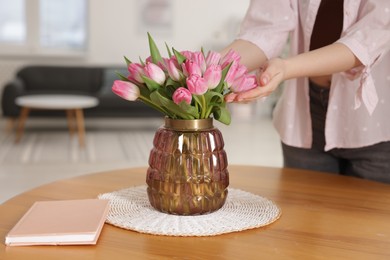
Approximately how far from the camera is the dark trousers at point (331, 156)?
1532 mm

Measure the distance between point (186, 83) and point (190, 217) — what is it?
0.28m

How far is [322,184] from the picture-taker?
1.48m

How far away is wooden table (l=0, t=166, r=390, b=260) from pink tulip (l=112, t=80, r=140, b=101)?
26 centimetres

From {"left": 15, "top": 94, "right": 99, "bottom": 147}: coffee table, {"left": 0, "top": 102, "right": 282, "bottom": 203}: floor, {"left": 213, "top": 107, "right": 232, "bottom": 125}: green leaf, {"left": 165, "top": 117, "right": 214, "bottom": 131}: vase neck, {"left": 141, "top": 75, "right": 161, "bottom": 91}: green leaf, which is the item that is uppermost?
{"left": 141, "top": 75, "right": 161, "bottom": 91}: green leaf

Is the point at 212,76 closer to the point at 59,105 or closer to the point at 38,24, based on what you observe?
the point at 59,105

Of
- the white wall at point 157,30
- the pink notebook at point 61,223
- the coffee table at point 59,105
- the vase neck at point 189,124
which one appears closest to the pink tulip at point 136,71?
the vase neck at point 189,124

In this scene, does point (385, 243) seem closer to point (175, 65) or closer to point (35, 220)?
point (175, 65)

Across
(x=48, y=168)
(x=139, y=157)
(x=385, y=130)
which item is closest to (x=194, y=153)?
(x=385, y=130)

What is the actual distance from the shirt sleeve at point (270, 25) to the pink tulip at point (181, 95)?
0.56 m

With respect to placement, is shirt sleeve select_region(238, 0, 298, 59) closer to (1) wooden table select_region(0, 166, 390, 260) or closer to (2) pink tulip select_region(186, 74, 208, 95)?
(1) wooden table select_region(0, 166, 390, 260)

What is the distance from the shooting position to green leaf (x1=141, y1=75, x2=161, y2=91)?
3.58 ft

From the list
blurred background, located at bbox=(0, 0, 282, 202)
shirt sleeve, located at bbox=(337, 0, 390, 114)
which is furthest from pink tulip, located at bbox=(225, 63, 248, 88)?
blurred background, located at bbox=(0, 0, 282, 202)

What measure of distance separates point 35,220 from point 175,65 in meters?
0.41

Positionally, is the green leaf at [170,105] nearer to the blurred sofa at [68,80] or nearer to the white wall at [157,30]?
the blurred sofa at [68,80]
